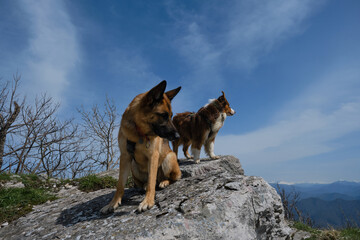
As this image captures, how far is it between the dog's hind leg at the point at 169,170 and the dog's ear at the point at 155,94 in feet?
4.65

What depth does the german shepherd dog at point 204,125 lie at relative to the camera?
8352 mm

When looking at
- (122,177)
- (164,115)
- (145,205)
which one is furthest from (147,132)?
(145,205)

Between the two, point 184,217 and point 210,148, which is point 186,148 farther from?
point 184,217

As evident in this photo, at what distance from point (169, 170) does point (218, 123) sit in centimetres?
454

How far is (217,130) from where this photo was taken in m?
8.58

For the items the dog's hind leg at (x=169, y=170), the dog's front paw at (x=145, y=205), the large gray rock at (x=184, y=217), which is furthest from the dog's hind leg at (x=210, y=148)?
the dog's front paw at (x=145, y=205)

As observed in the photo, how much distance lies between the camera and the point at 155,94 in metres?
3.26

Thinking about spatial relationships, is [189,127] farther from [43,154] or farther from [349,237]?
[43,154]

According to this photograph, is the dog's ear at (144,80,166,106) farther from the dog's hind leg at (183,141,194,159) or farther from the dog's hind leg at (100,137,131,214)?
the dog's hind leg at (183,141,194,159)

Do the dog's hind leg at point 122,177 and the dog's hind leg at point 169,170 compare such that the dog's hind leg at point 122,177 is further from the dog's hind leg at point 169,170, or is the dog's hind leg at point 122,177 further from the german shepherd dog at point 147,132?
the dog's hind leg at point 169,170

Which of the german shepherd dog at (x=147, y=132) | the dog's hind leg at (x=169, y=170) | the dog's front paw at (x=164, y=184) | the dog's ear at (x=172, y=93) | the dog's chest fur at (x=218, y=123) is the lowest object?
the dog's front paw at (x=164, y=184)

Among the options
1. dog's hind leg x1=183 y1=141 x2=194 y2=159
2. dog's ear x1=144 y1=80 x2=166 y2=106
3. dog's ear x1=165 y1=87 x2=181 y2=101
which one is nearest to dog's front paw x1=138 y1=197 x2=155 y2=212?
dog's ear x1=144 y1=80 x2=166 y2=106

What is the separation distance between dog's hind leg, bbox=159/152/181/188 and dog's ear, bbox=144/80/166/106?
1417 millimetres

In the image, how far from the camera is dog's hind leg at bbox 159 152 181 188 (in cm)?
431
